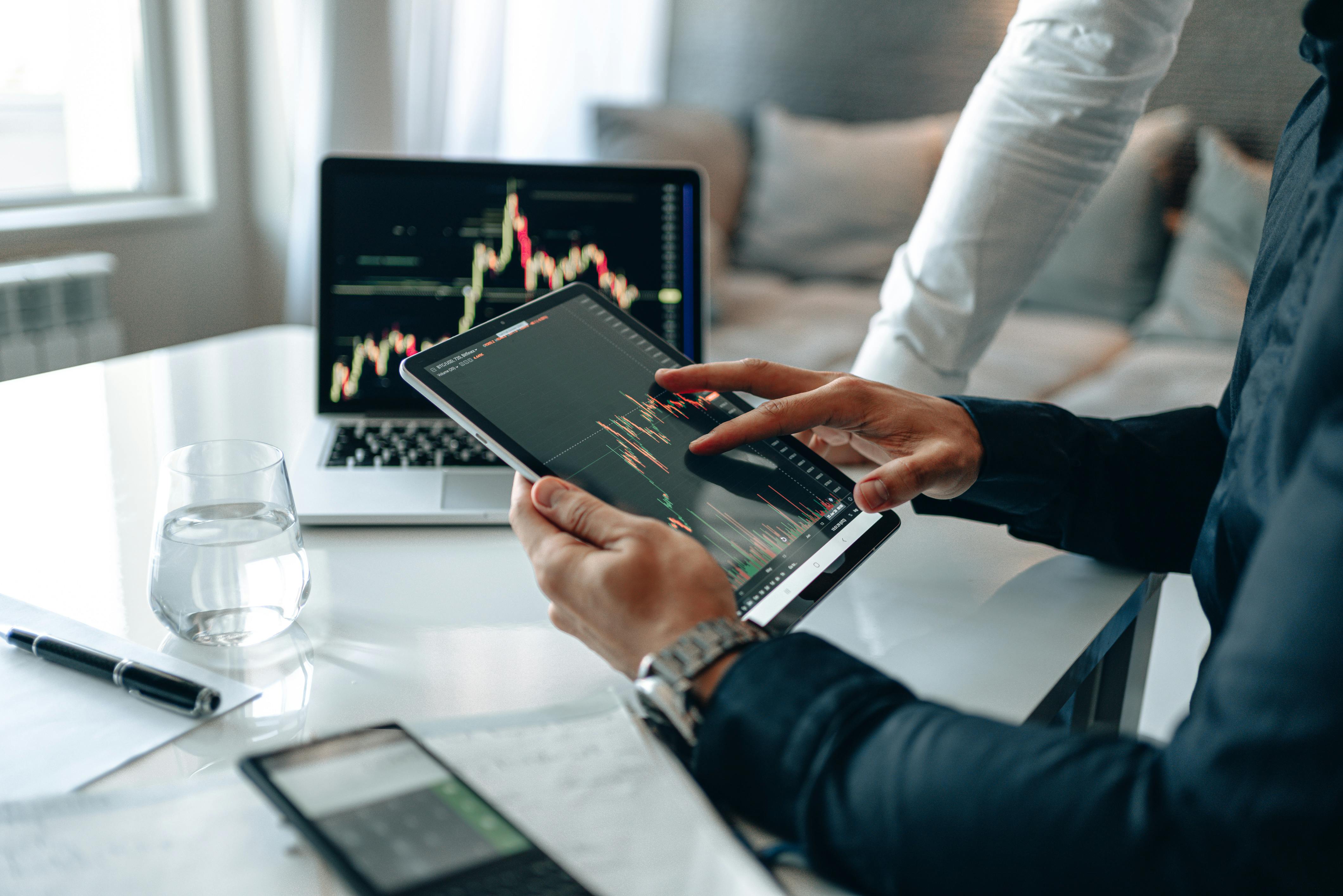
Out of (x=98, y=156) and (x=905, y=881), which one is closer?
(x=905, y=881)

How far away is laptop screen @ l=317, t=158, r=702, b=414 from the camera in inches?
39.4

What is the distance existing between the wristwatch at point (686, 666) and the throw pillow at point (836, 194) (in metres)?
2.40

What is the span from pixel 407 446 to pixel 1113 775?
671 millimetres

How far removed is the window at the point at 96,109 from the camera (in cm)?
212

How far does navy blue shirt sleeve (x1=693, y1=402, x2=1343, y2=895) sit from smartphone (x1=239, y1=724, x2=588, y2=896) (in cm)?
11

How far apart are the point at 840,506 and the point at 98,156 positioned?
2300mm

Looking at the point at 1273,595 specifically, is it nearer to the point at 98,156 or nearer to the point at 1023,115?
the point at 1023,115

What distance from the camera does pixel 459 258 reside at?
3.37 feet

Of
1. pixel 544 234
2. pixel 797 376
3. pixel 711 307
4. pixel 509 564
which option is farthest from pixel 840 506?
pixel 711 307

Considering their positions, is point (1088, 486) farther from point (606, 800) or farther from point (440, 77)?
point (440, 77)

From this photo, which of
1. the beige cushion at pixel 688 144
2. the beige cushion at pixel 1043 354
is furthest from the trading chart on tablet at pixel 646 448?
the beige cushion at pixel 688 144

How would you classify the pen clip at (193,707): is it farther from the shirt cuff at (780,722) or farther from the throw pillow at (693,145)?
the throw pillow at (693,145)

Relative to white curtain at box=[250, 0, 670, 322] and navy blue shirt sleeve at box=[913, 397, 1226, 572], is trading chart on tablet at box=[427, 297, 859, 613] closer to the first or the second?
navy blue shirt sleeve at box=[913, 397, 1226, 572]

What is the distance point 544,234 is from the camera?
104 centimetres
